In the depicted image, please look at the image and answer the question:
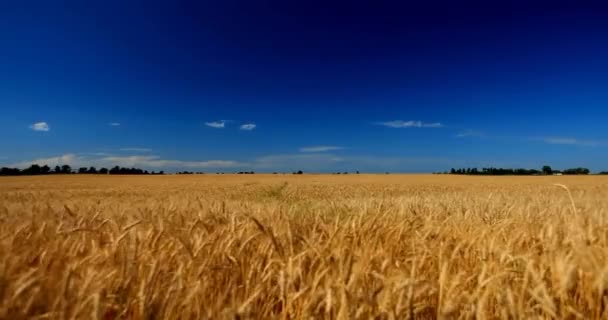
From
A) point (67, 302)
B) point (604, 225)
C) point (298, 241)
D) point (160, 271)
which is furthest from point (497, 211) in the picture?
point (67, 302)

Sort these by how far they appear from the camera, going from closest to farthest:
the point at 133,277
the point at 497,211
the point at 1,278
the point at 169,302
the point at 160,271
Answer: the point at 1,278 → the point at 169,302 → the point at 133,277 → the point at 160,271 → the point at 497,211

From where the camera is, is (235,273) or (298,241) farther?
(298,241)

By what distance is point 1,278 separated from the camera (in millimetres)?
1282

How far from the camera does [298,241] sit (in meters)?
2.78

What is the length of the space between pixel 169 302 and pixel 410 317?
0.87 meters

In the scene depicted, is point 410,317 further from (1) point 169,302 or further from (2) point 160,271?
(2) point 160,271

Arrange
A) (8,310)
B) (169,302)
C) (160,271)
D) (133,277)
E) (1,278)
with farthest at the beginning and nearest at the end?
1. (160,271)
2. (133,277)
3. (169,302)
4. (1,278)
5. (8,310)

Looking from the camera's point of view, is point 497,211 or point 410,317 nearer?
point 410,317

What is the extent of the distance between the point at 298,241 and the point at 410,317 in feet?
4.85

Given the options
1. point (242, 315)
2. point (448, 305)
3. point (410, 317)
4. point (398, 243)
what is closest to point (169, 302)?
point (242, 315)

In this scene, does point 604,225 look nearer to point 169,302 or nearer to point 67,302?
point 169,302

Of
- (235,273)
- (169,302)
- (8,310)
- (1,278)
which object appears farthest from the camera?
(235,273)

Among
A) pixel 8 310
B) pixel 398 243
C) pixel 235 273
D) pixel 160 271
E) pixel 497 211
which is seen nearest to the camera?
pixel 8 310

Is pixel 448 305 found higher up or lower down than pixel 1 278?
lower down
